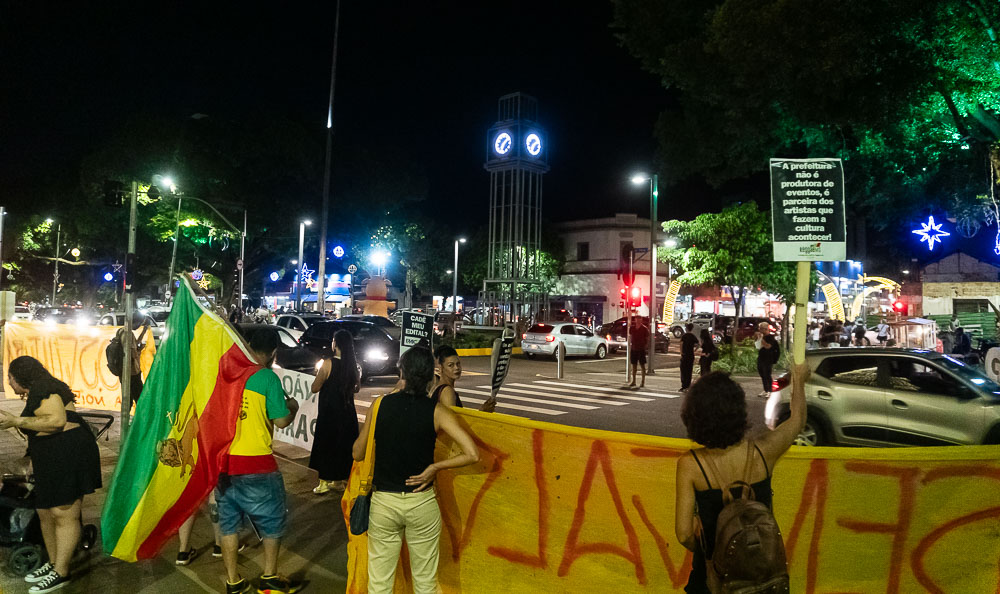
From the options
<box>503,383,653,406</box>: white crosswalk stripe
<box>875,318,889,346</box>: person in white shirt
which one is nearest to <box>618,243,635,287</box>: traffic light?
<box>503,383,653,406</box>: white crosswalk stripe

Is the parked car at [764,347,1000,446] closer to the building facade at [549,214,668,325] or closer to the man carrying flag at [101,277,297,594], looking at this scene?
the man carrying flag at [101,277,297,594]

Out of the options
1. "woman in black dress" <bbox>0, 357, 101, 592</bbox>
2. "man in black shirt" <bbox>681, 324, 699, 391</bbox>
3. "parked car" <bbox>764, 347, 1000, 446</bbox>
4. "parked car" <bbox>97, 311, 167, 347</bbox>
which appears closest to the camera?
"woman in black dress" <bbox>0, 357, 101, 592</bbox>

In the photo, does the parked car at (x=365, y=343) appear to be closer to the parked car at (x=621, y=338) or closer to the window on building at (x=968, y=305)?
the parked car at (x=621, y=338)

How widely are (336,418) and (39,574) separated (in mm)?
2356

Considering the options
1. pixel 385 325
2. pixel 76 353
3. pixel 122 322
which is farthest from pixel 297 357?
pixel 122 322

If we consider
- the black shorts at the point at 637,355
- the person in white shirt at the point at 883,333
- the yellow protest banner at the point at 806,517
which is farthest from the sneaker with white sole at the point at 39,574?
the person in white shirt at the point at 883,333

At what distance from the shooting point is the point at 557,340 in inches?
974

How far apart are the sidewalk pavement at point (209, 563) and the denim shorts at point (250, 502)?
596mm

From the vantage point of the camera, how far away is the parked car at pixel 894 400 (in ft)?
25.6

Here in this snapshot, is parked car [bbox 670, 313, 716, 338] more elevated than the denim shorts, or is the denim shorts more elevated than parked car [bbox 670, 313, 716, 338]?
parked car [bbox 670, 313, 716, 338]

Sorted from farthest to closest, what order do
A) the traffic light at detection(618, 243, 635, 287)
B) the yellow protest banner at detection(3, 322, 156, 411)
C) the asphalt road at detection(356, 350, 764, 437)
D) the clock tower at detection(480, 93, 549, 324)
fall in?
the clock tower at detection(480, 93, 549, 324) < the traffic light at detection(618, 243, 635, 287) < the asphalt road at detection(356, 350, 764, 437) < the yellow protest banner at detection(3, 322, 156, 411)

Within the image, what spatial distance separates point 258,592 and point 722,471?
3.10 meters

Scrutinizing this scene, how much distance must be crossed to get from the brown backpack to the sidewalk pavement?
9.34ft

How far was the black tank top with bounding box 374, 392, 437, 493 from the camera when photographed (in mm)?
3184
